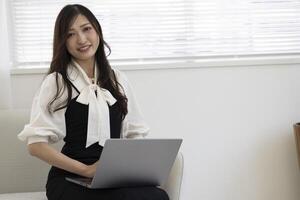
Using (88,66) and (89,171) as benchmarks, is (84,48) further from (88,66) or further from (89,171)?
(89,171)

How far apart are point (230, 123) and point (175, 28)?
22.6 inches

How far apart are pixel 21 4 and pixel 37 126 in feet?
2.99

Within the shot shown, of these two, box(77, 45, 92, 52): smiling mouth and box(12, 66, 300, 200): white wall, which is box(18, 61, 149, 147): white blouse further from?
box(12, 66, 300, 200): white wall

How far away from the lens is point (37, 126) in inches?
68.9

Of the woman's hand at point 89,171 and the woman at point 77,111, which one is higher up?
the woman at point 77,111

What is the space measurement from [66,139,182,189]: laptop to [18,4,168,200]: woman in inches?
1.4

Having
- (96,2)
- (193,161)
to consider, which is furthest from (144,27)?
(193,161)

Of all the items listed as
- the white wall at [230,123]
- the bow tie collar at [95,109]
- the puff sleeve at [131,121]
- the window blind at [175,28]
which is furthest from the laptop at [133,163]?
the window blind at [175,28]

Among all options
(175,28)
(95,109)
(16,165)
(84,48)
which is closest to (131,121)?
(95,109)

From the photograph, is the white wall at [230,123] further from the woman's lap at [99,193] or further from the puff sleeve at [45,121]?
the woman's lap at [99,193]

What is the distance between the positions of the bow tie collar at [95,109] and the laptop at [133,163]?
18 centimetres

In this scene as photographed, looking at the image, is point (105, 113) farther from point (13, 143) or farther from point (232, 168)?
point (232, 168)

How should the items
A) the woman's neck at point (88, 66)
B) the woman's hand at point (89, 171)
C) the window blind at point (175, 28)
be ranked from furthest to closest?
the window blind at point (175, 28), the woman's neck at point (88, 66), the woman's hand at point (89, 171)

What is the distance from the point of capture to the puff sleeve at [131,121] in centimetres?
199
